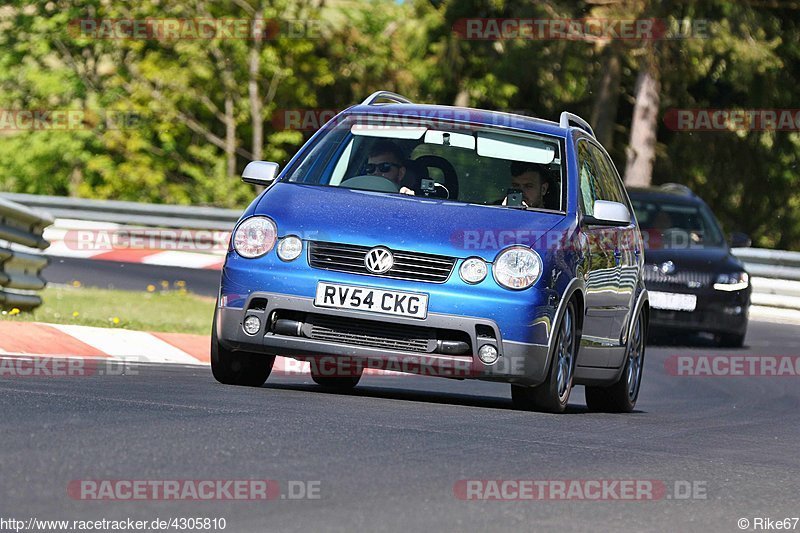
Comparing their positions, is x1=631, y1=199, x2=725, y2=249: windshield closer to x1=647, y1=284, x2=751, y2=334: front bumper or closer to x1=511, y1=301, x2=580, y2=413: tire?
x1=647, y1=284, x2=751, y2=334: front bumper

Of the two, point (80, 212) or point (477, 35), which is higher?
point (477, 35)

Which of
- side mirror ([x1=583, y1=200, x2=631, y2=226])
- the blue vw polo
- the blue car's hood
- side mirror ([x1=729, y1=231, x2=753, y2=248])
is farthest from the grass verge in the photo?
side mirror ([x1=729, y1=231, x2=753, y2=248])

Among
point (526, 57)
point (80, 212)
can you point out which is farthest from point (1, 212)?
point (526, 57)

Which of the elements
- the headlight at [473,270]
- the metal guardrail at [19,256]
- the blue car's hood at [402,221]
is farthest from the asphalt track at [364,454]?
the metal guardrail at [19,256]

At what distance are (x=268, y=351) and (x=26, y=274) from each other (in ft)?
17.5

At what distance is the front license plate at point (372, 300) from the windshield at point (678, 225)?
9.71m

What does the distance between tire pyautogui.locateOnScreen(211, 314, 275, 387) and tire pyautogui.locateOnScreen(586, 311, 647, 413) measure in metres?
2.31

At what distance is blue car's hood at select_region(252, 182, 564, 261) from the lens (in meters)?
8.77

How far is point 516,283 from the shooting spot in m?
8.80

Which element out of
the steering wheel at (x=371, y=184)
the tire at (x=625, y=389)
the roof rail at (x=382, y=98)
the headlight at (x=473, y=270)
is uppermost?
the roof rail at (x=382, y=98)

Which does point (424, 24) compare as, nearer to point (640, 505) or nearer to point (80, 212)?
point (80, 212)

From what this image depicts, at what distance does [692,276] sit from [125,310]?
5724 mm

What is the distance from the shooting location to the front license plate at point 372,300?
8.71m

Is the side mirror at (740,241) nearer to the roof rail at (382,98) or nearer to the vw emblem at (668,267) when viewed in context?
the vw emblem at (668,267)
